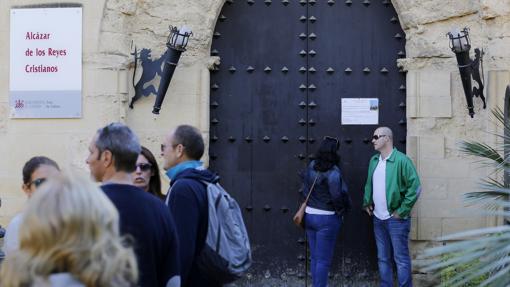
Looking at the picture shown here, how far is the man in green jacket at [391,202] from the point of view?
27.2 feet

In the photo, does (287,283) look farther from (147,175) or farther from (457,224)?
(147,175)

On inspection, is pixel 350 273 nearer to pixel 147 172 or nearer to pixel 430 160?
pixel 430 160

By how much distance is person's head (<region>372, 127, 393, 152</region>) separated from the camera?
8.35 metres

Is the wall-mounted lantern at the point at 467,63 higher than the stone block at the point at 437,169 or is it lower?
higher

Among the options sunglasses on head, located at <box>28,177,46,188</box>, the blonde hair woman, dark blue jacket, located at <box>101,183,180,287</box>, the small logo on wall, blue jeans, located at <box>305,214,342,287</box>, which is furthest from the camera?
the small logo on wall

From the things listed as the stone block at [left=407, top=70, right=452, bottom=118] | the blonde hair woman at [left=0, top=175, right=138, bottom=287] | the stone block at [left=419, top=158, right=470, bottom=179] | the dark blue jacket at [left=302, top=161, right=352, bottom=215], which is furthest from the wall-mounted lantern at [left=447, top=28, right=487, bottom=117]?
the blonde hair woman at [left=0, top=175, right=138, bottom=287]

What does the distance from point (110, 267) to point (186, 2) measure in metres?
6.79

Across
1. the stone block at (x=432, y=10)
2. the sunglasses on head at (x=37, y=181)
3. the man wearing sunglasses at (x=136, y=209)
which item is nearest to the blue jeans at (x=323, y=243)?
the stone block at (x=432, y=10)

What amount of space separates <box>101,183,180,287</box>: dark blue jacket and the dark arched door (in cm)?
516

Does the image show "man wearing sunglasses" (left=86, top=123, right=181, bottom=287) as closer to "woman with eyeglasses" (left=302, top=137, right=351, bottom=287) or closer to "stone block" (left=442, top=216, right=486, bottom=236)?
"woman with eyeglasses" (left=302, top=137, right=351, bottom=287)

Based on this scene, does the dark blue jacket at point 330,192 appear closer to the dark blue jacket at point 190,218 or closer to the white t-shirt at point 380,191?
the white t-shirt at point 380,191

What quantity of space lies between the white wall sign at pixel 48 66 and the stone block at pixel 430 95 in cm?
341

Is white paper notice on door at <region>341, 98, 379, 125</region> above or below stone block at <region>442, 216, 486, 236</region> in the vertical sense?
above

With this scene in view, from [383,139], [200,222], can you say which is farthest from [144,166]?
[383,139]
